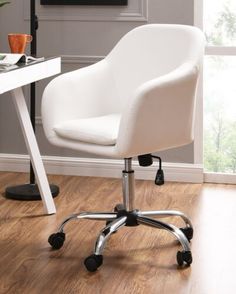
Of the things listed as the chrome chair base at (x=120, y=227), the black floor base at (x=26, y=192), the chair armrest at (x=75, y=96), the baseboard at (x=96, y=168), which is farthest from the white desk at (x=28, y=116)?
the baseboard at (x=96, y=168)

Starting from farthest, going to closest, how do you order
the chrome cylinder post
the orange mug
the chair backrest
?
1. the orange mug
2. the chair backrest
3. the chrome cylinder post

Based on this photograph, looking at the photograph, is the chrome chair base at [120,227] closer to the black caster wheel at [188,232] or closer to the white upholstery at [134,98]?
the black caster wheel at [188,232]

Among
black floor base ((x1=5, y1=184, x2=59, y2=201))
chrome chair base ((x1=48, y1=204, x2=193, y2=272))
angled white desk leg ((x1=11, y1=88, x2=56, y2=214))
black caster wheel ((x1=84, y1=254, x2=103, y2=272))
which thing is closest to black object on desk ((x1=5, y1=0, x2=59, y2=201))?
black floor base ((x1=5, y1=184, x2=59, y2=201))

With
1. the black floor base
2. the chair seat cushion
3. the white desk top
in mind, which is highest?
the white desk top

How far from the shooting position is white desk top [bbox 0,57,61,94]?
2.99 m

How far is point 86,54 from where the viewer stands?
4.34 m

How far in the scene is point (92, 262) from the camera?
113 inches

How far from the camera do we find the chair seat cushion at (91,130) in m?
2.96

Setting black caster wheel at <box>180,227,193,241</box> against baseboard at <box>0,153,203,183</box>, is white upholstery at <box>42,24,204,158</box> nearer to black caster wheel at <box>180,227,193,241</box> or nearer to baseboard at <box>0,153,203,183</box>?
black caster wheel at <box>180,227,193,241</box>

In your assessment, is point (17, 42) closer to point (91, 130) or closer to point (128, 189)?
point (91, 130)

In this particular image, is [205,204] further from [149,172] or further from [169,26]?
[169,26]

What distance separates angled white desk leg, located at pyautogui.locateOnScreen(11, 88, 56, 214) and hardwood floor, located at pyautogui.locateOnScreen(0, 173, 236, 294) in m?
0.07

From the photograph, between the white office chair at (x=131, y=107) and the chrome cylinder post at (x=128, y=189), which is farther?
the chrome cylinder post at (x=128, y=189)

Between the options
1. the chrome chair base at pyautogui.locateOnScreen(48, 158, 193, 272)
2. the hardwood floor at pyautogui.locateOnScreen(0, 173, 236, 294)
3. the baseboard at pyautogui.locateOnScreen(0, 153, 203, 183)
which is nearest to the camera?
the hardwood floor at pyautogui.locateOnScreen(0, 173, 236, 294)
